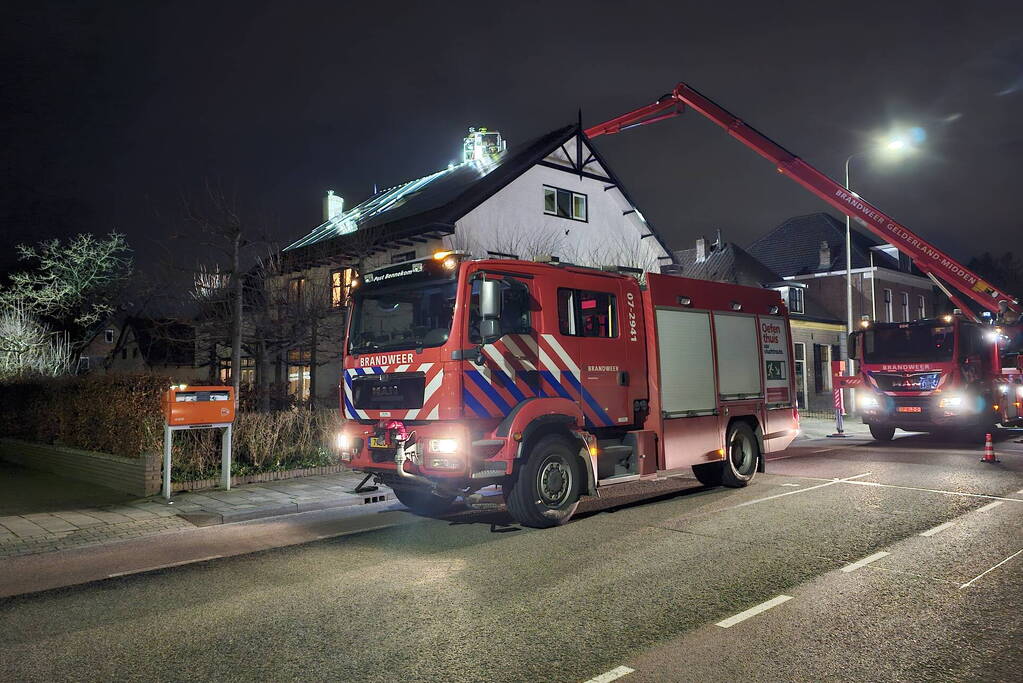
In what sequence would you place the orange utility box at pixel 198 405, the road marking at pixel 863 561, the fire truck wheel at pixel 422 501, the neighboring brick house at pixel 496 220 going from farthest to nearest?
1. the neighboring brick house at pixel 496 220
2. the orange utility box at pixel 198 405
3. the fire truck wheel at pixel 422 501
4. the road marking at pixel 863 561

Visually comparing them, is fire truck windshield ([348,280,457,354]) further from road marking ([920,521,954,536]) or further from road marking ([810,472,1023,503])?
road marking ([810,472,1023,503])

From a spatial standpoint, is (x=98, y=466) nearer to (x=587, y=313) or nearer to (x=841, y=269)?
(x=587, y=313)

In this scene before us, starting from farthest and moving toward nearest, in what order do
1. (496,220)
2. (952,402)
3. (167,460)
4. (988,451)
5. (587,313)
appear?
(496,220)
(952,402)
(988,451)
(167,460)
(587,313)

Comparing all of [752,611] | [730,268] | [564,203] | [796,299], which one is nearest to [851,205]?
[564,203]

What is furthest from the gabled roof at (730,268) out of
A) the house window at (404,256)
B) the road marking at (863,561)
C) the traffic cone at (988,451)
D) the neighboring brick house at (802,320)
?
the road marking at (863,561)

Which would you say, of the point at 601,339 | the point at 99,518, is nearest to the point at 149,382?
the point at 99,518

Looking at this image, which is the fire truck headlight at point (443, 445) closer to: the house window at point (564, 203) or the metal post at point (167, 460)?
the metal post at point (167, 460)

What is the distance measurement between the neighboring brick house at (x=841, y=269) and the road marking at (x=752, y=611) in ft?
119

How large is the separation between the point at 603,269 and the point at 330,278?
10587mm

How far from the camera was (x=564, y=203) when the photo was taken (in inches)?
973

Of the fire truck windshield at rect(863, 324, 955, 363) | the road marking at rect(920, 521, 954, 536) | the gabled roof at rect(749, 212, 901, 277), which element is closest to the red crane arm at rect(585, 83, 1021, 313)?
the fire truck windshield at rect(863, 324, 955, 363)

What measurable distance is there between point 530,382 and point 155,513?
197 inches

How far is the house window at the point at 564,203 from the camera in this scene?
24131 millimetres

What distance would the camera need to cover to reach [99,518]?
8.49 meters
